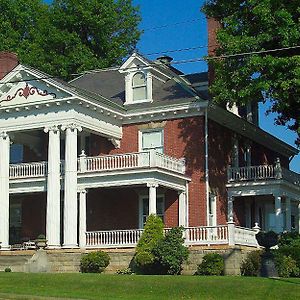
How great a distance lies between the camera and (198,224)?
Result: 35.2 m

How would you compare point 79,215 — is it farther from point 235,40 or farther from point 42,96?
point 235,40

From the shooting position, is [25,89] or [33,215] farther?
[33,215]

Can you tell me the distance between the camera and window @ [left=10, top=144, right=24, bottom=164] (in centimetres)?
4175

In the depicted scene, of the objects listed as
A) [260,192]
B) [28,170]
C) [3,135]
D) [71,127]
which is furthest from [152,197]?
[3,135]

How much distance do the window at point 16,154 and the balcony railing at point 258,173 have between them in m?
12.4

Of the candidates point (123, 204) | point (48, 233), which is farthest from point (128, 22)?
Result: point (48, 233)

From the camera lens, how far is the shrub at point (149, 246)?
30.2m

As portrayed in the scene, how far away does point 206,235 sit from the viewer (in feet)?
103

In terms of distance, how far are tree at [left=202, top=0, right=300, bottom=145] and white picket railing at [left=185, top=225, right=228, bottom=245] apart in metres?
5.57

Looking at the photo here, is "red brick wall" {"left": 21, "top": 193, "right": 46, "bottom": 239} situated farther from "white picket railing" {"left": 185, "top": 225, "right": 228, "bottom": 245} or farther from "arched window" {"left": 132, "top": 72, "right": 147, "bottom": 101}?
"white picket railing" {"left": 185, "top": 225, "right": 228, "bottom": 245}

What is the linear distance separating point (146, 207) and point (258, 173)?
6.17m

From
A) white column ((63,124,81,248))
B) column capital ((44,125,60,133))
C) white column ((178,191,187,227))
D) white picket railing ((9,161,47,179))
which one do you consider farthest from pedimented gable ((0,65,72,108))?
white column ((178,191,187,227))

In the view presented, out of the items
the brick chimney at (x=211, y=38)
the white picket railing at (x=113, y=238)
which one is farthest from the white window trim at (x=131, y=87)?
the white picket railing at (x=113, y=238)

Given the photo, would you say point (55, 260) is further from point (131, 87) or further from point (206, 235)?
point (131, 87)
